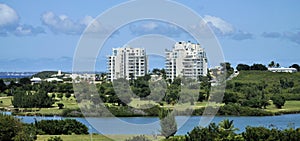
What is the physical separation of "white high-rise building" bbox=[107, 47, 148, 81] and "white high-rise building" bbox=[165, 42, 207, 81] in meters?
1.99

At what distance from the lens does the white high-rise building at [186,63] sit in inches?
1539

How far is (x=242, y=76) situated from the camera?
41.8 meters

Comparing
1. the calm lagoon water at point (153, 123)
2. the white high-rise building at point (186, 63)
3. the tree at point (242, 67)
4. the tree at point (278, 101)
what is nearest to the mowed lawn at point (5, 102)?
the calm lagoon water at point (153, 123)

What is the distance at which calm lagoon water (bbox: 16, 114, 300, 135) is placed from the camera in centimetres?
2100

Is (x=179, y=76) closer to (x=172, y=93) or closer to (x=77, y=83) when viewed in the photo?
(x=172, y=93)

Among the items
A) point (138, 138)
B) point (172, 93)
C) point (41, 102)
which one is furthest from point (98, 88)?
point (138, 138)

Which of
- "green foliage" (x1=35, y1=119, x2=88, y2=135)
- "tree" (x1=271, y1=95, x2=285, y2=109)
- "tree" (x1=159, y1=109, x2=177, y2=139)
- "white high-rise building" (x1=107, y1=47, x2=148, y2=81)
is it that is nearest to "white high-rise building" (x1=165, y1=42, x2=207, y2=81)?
"white high-rise building" (x1=107, y1=47, x2=148, y2=81)

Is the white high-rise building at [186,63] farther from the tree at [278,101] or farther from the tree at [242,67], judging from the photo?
the tree at [278,101]

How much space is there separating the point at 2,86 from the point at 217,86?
19068 millimetres

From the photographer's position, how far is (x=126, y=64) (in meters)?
45.2

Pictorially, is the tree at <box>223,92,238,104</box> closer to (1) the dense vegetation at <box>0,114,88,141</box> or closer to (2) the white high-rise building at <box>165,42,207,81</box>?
(2) the white high-rise building at <box>165,42,207,81</box>

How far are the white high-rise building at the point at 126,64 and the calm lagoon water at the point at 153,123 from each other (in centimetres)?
1054

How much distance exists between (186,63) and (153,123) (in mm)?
19588

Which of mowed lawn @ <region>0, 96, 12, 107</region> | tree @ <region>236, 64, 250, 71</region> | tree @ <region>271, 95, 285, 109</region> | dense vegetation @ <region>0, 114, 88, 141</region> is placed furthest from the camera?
tree @ <region>236, 64, 250, 71</region>
